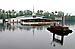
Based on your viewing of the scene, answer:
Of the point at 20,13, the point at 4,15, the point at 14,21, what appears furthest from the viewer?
the point at 20,13

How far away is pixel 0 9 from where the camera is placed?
124312 millimetres

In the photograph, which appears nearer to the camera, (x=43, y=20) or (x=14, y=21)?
(x=43, y=20)

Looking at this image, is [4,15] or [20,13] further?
[20,13]

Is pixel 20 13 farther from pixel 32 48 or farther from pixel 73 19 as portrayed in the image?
pixel 32 48

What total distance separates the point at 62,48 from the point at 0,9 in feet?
362

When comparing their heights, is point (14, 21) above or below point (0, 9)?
below

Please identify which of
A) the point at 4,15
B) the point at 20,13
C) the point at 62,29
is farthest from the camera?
the point at 20,13

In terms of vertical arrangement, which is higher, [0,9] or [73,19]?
[0,9]

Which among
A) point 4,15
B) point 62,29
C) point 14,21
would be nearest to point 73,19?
point 4,15

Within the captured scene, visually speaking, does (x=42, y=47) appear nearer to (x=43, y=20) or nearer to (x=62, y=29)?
(x=62, y=29)

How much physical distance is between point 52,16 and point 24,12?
25056mm

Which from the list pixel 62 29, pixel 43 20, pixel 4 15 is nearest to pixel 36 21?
pixel 43 20

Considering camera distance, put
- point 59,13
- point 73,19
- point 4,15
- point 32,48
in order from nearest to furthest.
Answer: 1. point 32,48
2. point 4,15
3. point 59,13
4. point 73,19

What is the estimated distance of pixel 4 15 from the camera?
119938mm
